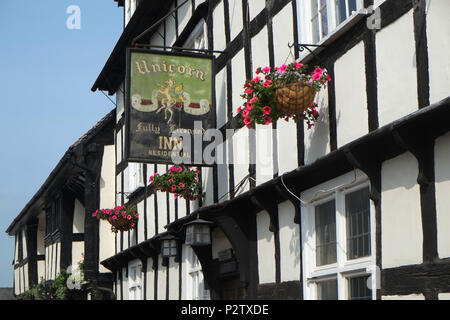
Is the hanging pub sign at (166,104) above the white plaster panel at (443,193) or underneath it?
above

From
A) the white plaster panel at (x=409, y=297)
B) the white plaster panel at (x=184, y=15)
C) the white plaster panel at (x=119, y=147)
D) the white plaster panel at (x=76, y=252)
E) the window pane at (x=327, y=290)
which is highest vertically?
the white plaster panel at (x=184, y=15)

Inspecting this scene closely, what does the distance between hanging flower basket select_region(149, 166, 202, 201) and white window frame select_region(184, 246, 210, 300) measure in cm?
111

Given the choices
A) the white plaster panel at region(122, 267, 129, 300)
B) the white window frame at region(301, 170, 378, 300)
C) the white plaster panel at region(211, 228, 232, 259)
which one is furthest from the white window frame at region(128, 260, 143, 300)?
the white window frame at region(301, 170, 378, 300)

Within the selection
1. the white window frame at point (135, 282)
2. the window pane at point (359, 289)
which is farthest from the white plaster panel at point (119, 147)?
the window pane at point (359, 289)

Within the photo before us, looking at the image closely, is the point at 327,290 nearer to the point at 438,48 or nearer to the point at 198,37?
the point at 438,48

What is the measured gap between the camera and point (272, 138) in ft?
31.2

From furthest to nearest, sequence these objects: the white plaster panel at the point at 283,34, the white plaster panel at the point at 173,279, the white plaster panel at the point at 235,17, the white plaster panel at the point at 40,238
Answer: the white plaster panel at the point at 40,238
the white plaster panel at the point at 173,279
the white plaster panel at the point at 235,17
the white plaster panel at the point at 283,34

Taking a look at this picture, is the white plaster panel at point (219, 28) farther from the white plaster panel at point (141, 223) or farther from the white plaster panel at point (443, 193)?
the white plaster panel at point (443, 193)

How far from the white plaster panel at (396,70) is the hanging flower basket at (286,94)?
2.99 feet

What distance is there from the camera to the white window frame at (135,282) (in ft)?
53.6
